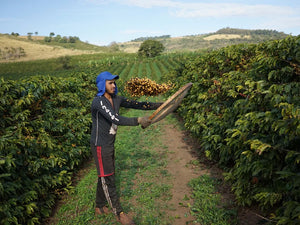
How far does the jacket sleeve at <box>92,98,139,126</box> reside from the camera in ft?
11.4

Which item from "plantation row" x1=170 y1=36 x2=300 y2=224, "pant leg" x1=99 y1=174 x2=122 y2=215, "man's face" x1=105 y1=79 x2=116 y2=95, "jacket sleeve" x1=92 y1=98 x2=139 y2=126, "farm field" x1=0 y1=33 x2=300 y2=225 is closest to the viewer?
"plantation row" x1=170 y1=36 x2=300 y2=224

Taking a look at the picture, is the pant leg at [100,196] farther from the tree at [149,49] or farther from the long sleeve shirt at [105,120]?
the tree at [149,49]

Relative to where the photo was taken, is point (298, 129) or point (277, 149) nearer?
point (298, 129)

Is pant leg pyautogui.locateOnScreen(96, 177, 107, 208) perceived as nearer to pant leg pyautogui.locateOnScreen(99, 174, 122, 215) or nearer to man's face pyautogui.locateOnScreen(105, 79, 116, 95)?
pant leg pyautogui.locateOnScreen(99, 174, 122, 215)

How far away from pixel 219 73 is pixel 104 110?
148 inches

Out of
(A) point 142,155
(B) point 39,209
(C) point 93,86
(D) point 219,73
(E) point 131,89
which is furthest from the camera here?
(E) point 131,89

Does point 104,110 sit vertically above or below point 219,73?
below

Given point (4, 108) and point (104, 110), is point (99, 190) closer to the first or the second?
point (104, 110)

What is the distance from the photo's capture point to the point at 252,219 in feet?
11.9

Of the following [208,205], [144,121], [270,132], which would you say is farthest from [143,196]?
[270,132]

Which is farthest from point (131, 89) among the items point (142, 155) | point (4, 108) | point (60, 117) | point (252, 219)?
point (252, 219)

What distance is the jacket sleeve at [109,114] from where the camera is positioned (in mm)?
3486

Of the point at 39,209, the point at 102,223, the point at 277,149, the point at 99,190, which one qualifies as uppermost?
the point at 277,149

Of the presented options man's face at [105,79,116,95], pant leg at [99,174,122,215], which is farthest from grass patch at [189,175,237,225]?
man's face at [105,79,116,95]
